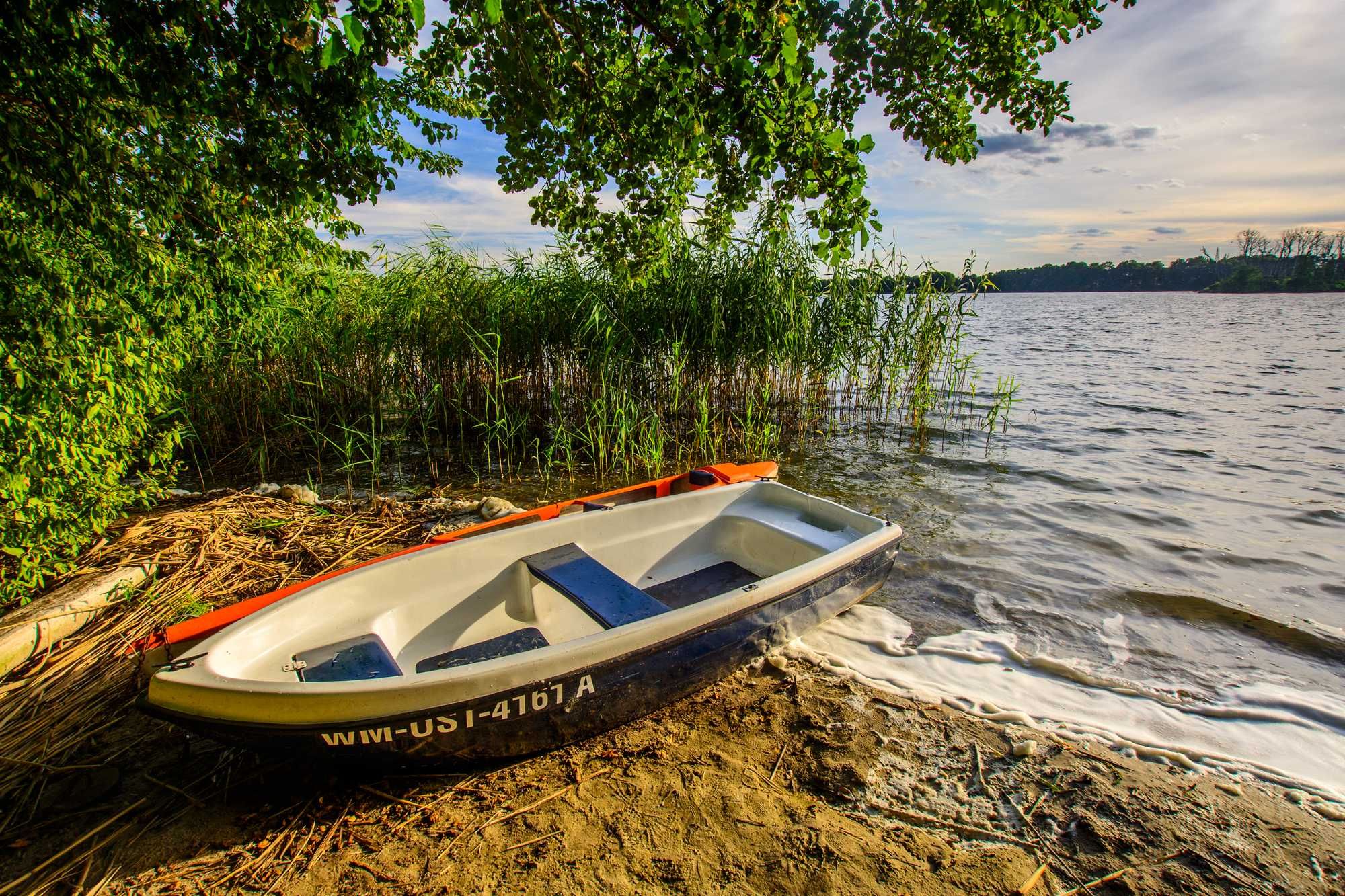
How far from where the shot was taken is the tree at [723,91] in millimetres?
2871

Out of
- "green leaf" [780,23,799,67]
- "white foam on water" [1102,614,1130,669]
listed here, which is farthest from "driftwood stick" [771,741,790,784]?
"green leaf" [780,23,799,67]

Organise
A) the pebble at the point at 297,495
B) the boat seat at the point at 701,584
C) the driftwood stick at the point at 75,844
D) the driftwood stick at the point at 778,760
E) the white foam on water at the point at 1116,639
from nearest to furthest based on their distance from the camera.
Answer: the driftwood stick at the point at 75,844 → the driftwood stick at the point at 778,760 → the white foam on water at the point at 1116,639 → the boat seat at the point at 701,584 → the pebble at the point at 297,495

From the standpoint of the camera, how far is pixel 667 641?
2.54 meters

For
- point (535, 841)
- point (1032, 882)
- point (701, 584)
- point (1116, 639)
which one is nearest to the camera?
point (1032, 882)

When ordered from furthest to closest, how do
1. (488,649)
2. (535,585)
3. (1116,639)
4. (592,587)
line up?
(1116,639) < (535,585) < (488,649) < (592,587)

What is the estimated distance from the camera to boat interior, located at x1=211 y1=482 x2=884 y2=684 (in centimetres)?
246

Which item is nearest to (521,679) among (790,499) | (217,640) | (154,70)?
(217,640)

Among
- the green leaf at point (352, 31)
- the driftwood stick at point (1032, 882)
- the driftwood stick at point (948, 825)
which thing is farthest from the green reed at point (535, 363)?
the driftwood stick at point (1032, 882)

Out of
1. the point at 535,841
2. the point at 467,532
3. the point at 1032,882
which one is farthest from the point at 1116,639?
the point at 467,532

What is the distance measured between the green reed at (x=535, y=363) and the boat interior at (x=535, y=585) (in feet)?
6.56

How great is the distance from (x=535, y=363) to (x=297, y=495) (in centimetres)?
262

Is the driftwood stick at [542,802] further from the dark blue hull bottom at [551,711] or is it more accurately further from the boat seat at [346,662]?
the boat seat at [346,662]

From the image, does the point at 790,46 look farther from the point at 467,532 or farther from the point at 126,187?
the point at 126,187

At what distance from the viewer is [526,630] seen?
3.22 metres
